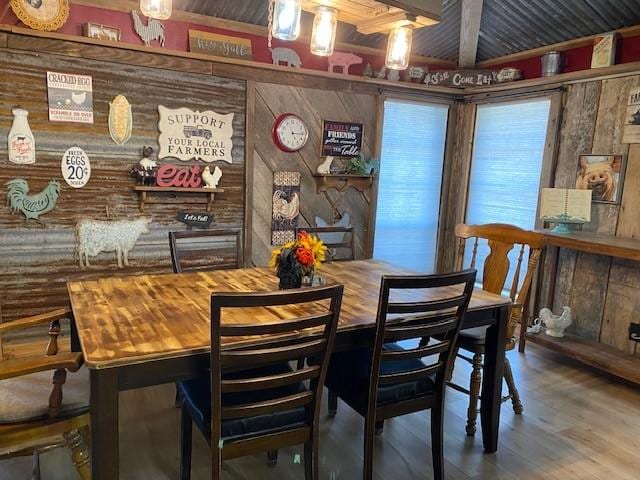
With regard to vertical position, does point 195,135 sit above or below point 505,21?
below

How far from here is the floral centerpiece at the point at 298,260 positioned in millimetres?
2082

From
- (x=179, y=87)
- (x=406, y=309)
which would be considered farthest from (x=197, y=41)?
(x=406, y=309)

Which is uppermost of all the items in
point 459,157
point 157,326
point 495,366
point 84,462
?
point 459,157

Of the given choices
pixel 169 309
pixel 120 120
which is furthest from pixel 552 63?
pixel 169 309

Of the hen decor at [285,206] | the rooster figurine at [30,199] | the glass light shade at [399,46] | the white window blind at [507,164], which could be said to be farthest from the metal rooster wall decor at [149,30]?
the white window blind at [507,164]

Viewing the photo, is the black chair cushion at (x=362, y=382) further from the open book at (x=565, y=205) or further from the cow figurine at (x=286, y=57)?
the cow figurine at (x=286, y=57)

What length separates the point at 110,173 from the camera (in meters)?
3.20

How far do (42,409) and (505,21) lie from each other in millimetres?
4075

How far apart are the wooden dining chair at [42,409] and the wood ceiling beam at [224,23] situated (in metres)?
2.50

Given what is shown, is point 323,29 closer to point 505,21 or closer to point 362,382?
point 362,382

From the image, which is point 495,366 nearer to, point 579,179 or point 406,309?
point 406,309

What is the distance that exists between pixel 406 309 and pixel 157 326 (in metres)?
0.89

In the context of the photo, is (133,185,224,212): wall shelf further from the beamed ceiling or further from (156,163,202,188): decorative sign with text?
the beamed ceiling

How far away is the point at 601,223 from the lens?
11.6 feet
